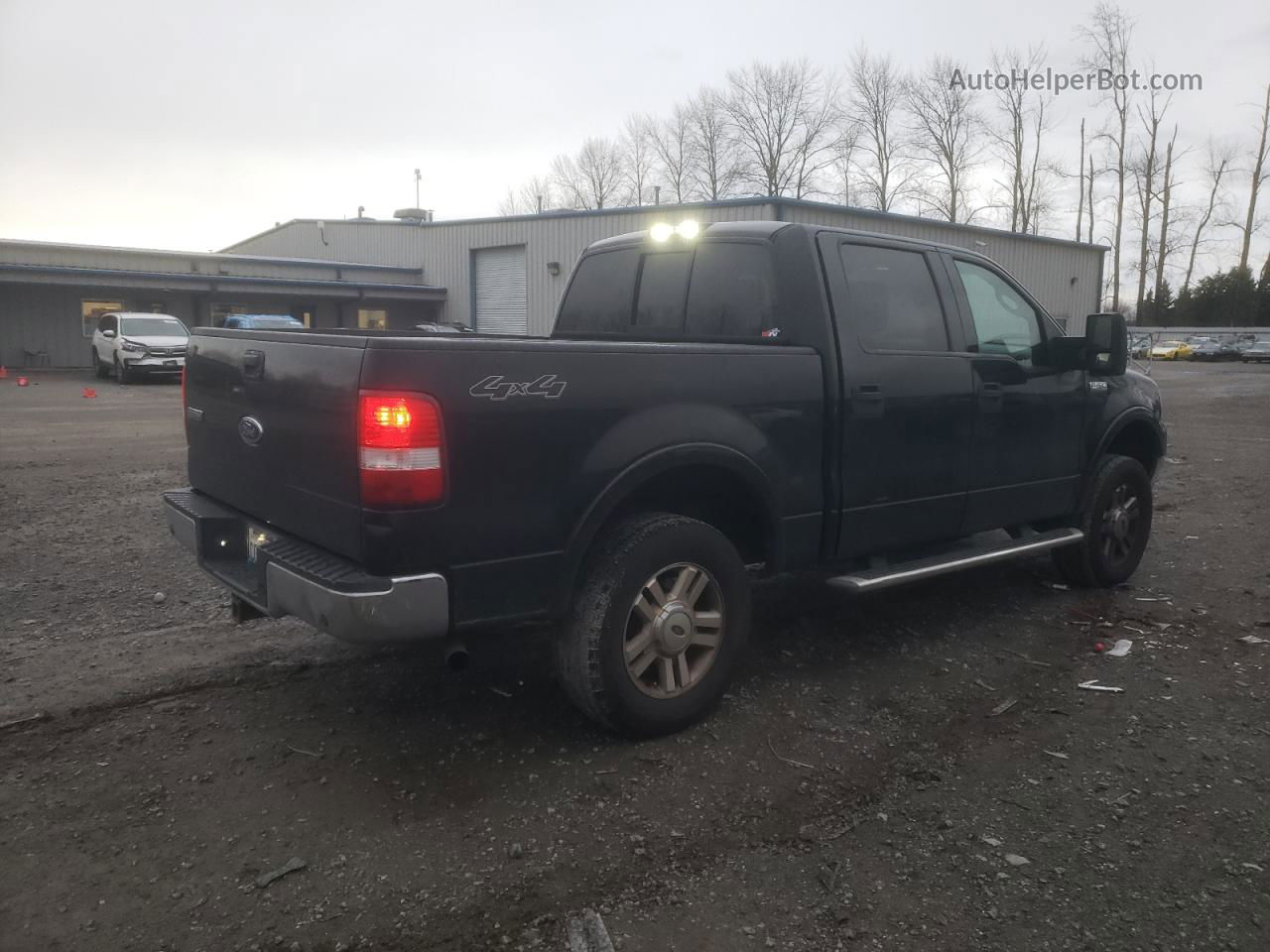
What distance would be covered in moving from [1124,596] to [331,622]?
4968 millimetres

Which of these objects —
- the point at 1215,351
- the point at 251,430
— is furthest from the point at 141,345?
the point at 1215,351

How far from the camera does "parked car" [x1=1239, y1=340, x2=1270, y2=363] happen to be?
50.8 meters

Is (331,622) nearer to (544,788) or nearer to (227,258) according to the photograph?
(544,788)

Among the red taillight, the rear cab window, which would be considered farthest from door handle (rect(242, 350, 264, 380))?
the rear cab window

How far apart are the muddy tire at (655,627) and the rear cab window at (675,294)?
1.18 m

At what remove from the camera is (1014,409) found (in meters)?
5.38

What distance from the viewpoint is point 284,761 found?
3.80 meters

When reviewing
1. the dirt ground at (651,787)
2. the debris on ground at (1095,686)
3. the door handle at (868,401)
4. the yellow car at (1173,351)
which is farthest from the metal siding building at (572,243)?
the yellow car at (1173,351)

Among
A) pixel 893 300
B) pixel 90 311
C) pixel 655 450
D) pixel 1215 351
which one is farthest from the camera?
pixel 1215 351

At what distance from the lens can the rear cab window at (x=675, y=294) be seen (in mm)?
4680

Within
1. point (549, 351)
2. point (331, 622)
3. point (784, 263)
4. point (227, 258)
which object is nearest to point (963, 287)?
point (784, 263)

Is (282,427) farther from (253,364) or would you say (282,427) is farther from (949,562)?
(949,562)

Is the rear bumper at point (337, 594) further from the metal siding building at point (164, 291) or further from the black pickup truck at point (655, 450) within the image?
the metal siding building at point (164, 291)

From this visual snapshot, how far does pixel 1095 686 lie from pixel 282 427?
3767mm
